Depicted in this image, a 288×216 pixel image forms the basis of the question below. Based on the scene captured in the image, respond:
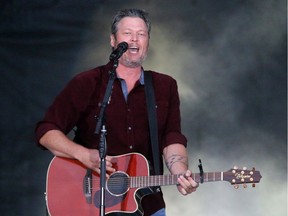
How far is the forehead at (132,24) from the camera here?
4.58m

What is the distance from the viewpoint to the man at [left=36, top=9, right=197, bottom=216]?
4492 millimetres

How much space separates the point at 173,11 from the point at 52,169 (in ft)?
6.32

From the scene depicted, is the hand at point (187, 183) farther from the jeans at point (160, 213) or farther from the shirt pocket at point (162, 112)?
the shirt pocket at point (162, 112)

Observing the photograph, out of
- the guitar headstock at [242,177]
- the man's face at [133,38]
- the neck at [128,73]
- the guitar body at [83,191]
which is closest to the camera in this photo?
the guitar headstock at [242,177]

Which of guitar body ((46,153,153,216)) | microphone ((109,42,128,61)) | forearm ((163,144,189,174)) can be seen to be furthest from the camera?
forearm ((163,144,189,174))

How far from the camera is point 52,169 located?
452 cm

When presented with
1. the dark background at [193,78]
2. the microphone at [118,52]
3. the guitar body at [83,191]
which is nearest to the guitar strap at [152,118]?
the guitar body at [83,191]

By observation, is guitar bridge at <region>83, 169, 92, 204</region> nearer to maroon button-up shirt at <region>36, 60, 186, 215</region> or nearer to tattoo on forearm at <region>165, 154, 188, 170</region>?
maroon button-up shirt at <region>36, 60, 186, 215</region>

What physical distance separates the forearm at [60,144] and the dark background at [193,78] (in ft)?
4.03

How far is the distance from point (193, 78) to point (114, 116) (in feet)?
4.34

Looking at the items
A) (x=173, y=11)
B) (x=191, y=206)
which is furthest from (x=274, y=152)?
(x=173, y=11)

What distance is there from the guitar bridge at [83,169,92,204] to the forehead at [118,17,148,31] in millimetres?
983

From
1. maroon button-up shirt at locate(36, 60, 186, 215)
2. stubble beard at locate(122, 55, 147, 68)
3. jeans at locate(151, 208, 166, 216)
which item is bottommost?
jeans at locate(151, 208, 166, 216)

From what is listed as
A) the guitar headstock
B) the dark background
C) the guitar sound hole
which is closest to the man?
the guitar sound hole
